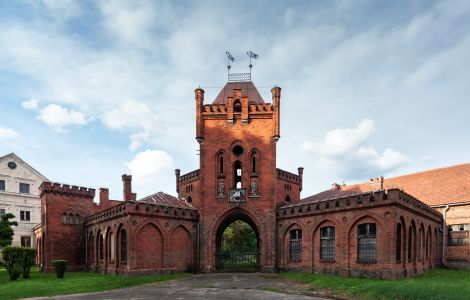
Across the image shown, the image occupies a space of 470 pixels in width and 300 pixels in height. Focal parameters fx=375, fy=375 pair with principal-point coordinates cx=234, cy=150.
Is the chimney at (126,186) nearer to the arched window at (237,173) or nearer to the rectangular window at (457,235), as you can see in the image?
the arched window at (237,173)

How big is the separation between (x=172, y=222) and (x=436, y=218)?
22.0 metres

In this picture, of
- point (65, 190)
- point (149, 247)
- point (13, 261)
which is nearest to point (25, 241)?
point (65, 190)

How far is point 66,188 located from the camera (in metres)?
35.6

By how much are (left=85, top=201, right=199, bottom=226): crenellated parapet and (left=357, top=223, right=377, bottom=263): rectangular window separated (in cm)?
1270

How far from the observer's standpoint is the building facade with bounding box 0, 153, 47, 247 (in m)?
43.6

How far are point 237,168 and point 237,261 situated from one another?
7616 millimetres

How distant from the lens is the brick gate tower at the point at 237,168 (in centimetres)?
2953

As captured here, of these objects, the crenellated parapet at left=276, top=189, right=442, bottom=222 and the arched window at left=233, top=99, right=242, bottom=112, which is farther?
the arched window at left=233, top=99, right=242, bottom=112

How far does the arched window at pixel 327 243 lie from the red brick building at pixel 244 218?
7 cm

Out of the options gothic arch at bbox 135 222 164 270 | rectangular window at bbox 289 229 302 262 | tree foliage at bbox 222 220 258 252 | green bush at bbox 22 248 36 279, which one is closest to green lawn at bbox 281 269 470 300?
rectangular window at bbox 289 229 302 262

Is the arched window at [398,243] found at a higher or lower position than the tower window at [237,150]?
lower

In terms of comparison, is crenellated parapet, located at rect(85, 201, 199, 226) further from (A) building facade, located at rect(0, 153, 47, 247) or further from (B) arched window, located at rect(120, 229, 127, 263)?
(A) building facade, located at rect(0, 153, 47, 247)

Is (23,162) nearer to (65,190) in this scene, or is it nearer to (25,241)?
(25,241)

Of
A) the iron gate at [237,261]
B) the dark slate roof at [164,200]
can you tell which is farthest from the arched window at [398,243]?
the dark slate roof at [164,200]
